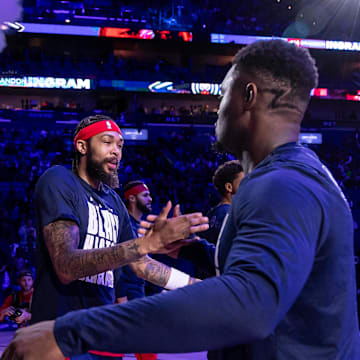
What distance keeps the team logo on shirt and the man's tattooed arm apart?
6.8 inches

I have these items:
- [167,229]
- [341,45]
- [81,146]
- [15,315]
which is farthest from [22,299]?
[341,45]

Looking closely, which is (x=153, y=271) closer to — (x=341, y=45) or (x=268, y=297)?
(x=268, y=297)

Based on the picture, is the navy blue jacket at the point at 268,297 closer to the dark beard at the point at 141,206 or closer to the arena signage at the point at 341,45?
the dark beard at the point at 141,206

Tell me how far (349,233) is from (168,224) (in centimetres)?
81

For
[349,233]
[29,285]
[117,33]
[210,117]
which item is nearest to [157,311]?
[349,233]

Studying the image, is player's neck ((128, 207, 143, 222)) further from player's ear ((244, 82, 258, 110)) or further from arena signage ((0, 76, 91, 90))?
arena signage ((0, 76, 91, 90))

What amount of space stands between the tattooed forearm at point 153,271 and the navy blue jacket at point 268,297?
4.69 ft

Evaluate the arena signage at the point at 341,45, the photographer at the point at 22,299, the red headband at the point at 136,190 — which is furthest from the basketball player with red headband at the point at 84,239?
the arena signage at the point at 341,45

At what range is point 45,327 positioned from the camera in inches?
43.1

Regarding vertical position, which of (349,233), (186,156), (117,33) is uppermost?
(117,33)

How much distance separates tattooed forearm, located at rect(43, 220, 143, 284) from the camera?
229cm

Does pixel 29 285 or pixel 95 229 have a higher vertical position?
pixel 95 229

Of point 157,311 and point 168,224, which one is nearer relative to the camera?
point 157,311

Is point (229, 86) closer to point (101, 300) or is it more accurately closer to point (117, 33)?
point (101, 300)
